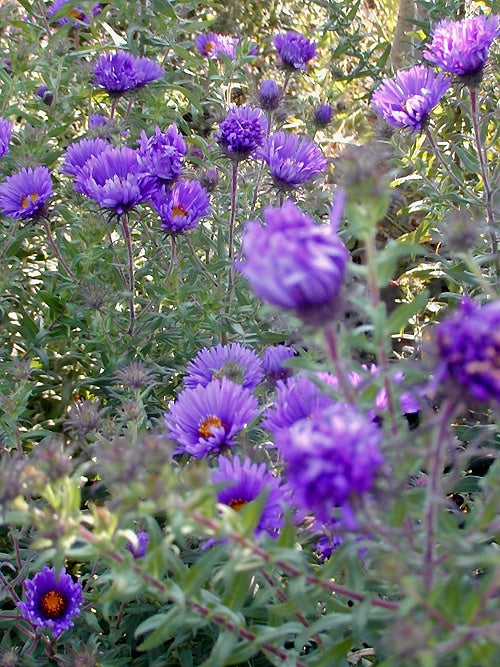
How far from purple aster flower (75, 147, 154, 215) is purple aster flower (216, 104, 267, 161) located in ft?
0.63

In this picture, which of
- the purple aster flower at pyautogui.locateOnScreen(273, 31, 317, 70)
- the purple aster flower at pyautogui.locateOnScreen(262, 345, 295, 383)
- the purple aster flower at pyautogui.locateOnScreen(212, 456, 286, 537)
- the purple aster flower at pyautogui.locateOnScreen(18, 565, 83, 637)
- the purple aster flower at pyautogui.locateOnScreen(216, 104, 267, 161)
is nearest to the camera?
the purple aster flower at pyautogui.locateOnScreen(212, 456, 286, 537)

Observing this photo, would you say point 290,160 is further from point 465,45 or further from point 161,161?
point 465,45

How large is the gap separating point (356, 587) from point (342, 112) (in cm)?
252

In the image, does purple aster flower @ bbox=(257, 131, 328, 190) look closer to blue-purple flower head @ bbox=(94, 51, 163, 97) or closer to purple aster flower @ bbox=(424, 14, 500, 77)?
purple aster flower @ bbox=(424, 14, 500, 77)

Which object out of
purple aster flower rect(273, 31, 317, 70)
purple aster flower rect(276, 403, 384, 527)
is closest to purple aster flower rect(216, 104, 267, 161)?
purple aster flower rect(273, 31, 317, 70)

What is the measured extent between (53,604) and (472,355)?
883 mm

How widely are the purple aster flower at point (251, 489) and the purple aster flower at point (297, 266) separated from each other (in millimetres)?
357

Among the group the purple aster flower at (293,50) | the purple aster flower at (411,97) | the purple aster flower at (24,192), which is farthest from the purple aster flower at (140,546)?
the purple aster flower at (293,50)

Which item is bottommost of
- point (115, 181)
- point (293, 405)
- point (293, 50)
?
point (293, 405)

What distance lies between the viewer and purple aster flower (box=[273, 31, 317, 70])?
2.24 metres

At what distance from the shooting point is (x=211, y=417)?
46.3 inches

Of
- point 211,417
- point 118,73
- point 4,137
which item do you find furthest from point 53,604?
point 118,73

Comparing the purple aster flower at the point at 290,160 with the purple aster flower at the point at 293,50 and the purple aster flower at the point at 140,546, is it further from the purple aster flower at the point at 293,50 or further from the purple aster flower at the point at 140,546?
the purple aster flower at the point at 140,546

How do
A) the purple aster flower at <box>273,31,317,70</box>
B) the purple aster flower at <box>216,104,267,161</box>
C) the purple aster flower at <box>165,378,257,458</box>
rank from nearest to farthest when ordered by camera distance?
the purple aster flower at <box>165,378,257,458</box>
the purple aster flower at <box>216,104,267,161</box>
the purple aster flower at <box>273,31,317,70</box>
